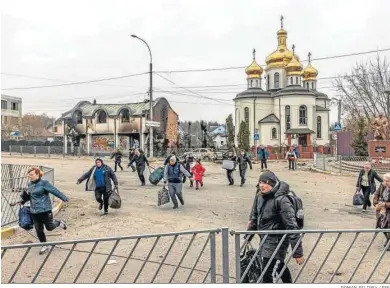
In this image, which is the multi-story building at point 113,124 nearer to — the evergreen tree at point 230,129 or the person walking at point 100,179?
the evergreen tree at point 230,129

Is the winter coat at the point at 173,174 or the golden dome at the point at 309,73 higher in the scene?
the golden dome at the point at 309,73

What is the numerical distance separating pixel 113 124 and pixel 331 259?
41716mm

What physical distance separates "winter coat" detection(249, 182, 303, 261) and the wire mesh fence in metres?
4.17

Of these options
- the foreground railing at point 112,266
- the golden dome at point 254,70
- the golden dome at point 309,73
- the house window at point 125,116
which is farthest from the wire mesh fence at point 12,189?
the golden dome at point 309,73

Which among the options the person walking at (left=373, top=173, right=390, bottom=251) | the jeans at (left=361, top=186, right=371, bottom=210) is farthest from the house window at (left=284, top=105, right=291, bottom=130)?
the person walking at (left=373, top=173, right=390, bottom=251)

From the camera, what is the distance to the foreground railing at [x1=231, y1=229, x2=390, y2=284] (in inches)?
167

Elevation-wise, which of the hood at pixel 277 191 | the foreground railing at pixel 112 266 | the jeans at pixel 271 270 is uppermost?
the hood at pixel 277 191

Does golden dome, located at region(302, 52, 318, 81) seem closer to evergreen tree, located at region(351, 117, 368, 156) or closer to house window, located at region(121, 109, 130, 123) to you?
house window, located at region(121, 109, 130, 123)

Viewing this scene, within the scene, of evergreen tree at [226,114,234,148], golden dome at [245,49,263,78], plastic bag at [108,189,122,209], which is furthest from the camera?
evergreen tree at [226,114,234,148]

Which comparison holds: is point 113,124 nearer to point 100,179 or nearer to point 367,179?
point 100,179

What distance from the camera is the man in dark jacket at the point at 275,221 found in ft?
14.4

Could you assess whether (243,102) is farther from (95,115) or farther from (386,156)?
(386,156)

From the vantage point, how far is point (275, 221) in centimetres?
455

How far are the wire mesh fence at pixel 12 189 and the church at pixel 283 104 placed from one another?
34.9m
